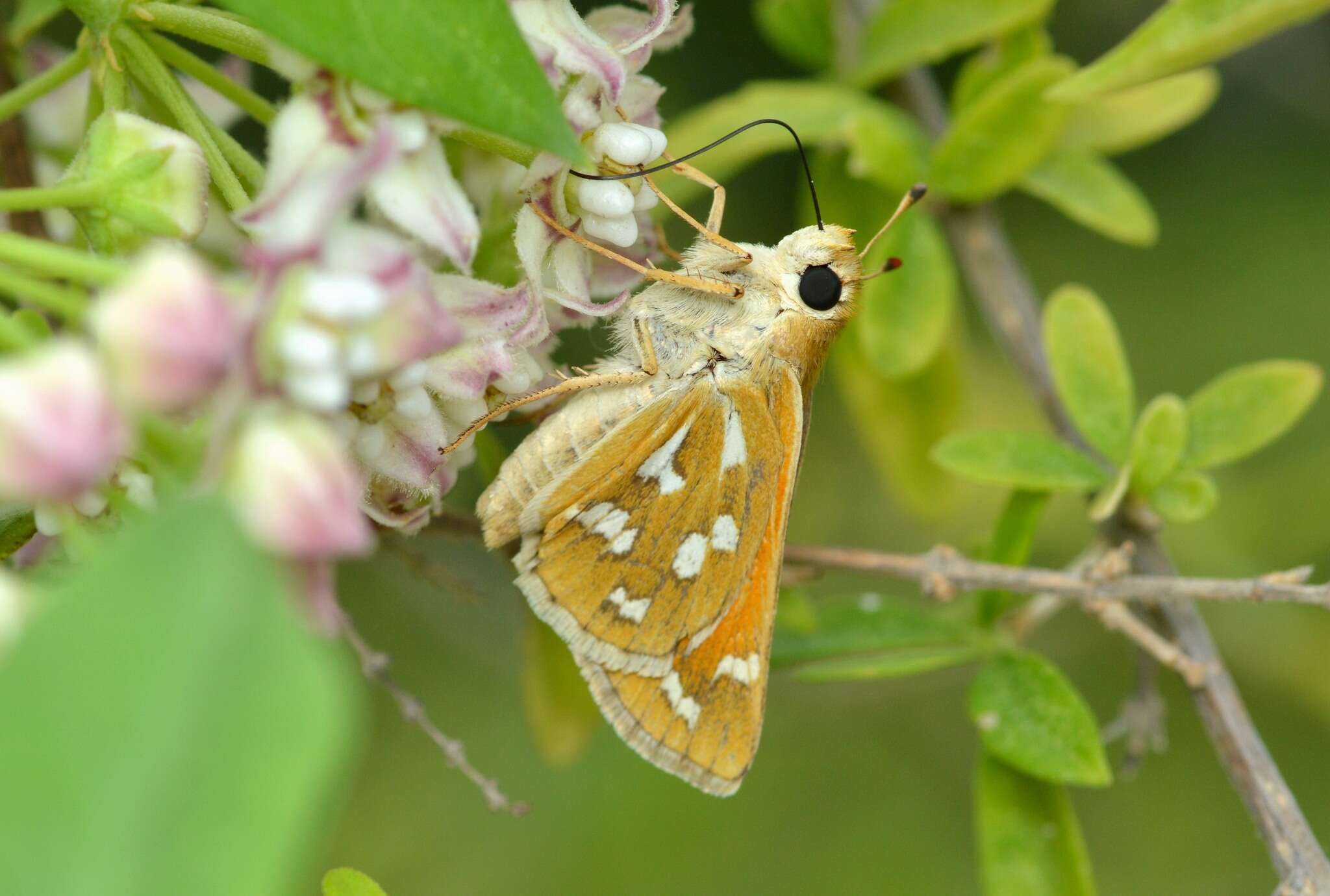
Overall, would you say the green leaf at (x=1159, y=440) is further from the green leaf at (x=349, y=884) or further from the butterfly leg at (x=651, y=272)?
the green leaf at (x=349, y=884)

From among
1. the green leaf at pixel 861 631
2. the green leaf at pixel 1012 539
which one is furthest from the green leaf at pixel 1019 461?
the green leaf at pixel 861 631

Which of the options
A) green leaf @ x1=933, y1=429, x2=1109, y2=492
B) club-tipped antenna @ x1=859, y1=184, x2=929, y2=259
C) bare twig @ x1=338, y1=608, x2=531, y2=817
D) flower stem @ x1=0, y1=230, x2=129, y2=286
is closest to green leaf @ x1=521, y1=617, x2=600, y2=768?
bare twig @ x1=338, y1=608, x2=531, y2=817

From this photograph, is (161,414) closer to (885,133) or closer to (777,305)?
(777,305)

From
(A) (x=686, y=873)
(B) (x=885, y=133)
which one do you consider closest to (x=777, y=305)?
(B) (x=885, y=133)

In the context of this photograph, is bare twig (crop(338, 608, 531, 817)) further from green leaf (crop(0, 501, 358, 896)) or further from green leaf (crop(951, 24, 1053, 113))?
green leaf (crop(951, 24, 1053, 113))

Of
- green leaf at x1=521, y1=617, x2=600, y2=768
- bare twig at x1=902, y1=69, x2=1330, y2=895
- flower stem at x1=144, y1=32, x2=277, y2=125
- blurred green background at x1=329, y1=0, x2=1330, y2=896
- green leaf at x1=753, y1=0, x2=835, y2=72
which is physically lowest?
blurred green background at x1=329, y1=0, x2=1330, y2=896

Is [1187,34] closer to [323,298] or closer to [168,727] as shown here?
[323,298]
